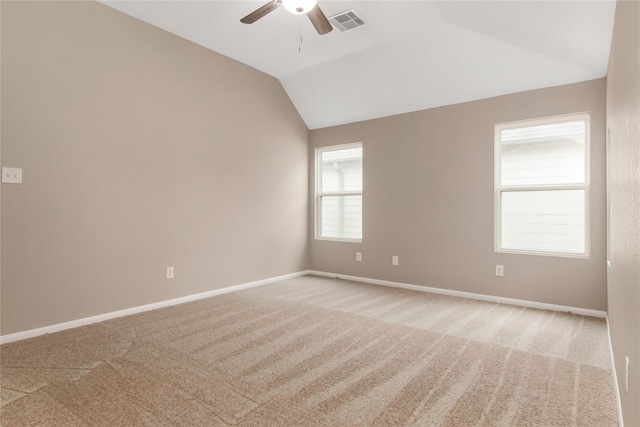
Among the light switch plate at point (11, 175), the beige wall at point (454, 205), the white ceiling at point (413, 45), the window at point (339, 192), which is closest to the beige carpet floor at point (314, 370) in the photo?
the beige wall at point (454, 205)

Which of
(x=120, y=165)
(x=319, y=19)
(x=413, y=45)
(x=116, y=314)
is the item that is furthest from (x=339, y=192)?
(x=116, y=314)

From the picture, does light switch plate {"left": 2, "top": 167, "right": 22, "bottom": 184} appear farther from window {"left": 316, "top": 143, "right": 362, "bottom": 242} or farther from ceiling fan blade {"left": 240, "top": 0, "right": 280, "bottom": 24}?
window {"left": 316, "top": 143, "right": 362, "bottom": 242}

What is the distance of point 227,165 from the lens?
4324mm

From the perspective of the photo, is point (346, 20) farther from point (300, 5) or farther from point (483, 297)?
point (483, 297)

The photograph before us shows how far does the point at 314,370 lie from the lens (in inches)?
87.4

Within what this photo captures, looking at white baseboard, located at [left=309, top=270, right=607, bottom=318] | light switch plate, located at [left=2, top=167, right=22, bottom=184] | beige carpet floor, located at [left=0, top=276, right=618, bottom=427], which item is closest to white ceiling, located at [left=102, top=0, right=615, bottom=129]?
light switch plate, located at [left=2, top=167, right=22, bottom=184]

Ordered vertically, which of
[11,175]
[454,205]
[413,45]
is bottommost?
[454,205]

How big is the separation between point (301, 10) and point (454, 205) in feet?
9.45

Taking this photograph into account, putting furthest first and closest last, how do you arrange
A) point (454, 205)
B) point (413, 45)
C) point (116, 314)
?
point (454, 205), point (413, 45), point (116, 314)

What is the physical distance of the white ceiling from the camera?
2.87 m

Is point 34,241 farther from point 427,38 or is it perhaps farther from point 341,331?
point 427,38

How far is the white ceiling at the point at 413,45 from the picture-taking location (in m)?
2.87

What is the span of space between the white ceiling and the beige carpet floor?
251 centimetres

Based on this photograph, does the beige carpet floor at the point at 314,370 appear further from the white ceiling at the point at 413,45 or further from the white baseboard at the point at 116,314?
the white ceiling at the point at 413,45
